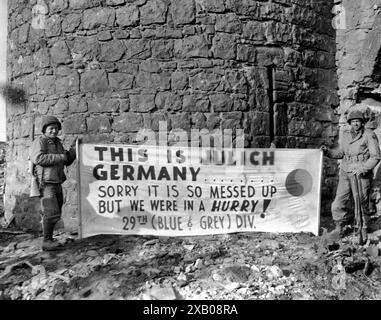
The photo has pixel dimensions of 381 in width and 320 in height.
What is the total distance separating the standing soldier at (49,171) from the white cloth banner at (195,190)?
11.3 inches

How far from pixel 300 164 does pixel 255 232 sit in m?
1.05

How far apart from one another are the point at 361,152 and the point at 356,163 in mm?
143

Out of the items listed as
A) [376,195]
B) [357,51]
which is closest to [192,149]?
[376,195]

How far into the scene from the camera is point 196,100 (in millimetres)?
5090

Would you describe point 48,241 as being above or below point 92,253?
above

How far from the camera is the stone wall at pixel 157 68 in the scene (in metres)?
5.06

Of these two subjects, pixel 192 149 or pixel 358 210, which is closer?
pixel 358 210

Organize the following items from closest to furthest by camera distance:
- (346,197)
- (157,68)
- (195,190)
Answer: (346,197) → (195,190) → (157,68)

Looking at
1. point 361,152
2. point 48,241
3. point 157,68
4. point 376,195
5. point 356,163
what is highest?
point 157,68

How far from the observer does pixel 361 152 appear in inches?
175

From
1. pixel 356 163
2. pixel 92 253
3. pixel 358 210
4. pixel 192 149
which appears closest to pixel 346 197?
pixel 358 210

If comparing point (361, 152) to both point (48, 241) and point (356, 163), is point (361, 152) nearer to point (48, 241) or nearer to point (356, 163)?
point (356, 163)

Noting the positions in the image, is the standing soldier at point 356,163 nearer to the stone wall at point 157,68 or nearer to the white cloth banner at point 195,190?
the white cloth banner at point 195,190

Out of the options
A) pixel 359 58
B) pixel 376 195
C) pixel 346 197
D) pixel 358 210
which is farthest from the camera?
pixel 359 58
